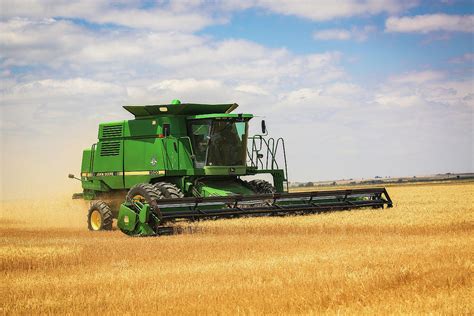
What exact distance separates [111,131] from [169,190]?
3819 millimetres

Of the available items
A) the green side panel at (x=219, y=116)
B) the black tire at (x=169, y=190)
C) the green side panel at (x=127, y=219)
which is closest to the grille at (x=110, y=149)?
the green side panel at (x=219, y=116)

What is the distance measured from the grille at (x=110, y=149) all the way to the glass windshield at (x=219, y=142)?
234cm

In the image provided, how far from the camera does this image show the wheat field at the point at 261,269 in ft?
23.5

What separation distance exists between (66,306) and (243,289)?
1.92 meters

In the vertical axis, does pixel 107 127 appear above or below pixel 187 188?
above

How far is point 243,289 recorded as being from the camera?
25.7ft

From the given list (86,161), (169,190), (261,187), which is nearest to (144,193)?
(169,190)

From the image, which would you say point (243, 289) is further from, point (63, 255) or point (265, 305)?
point (63, 255)

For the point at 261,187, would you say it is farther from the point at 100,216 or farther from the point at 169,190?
the point at 100,216

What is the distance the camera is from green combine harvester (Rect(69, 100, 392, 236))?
1661cm

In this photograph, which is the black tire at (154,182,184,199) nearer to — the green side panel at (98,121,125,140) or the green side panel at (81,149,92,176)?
the green side panel at (98,121,125,140)

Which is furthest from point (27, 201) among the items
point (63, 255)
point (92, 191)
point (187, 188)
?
point (63, 255)

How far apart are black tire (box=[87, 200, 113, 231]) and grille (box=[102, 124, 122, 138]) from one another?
1975 mm

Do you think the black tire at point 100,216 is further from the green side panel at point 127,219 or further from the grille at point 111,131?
the green side panel at point 127,219
